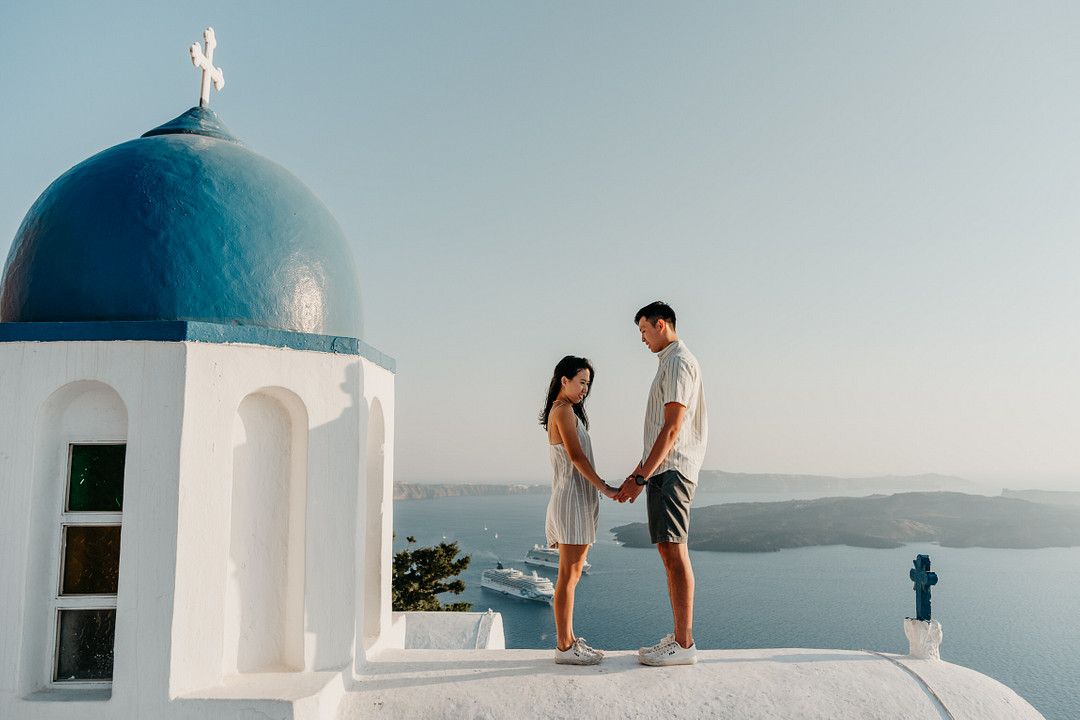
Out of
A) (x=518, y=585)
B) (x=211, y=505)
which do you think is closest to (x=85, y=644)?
(x=211, y=505)

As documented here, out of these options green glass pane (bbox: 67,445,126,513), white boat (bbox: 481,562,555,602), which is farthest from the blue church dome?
white boat (bbox: 481,562,555,602)

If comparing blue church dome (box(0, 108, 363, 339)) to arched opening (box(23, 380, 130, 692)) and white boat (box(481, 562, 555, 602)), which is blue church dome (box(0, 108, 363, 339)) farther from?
white boat (box(481, 562, 555, 602))

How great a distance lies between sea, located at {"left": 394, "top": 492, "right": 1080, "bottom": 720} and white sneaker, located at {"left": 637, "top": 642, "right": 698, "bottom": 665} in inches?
1332

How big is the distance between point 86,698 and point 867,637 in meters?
54.8

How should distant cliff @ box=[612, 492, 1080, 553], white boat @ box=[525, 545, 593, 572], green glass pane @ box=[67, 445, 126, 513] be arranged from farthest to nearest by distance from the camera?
distant cliff @ box=[612, 492, 1080, 553]
white boat @ box=[525, 545, 593, 572]
green glass pane @ box=[67, 445, 126, 513]

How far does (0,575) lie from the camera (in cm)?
308

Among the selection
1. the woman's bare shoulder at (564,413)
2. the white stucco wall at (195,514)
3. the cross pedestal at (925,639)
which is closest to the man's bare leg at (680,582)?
the woman's bare shoulder at (564,413)

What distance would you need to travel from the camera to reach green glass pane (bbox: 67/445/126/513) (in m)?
3.29

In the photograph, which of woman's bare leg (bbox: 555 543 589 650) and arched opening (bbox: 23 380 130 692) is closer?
arched opening (bbox: 23 380 130 692)

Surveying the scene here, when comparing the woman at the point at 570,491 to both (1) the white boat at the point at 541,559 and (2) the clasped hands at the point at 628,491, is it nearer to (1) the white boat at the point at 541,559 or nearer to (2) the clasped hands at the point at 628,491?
(2) the clasped hands at the point at 628,491

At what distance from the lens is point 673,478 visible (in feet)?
12.0

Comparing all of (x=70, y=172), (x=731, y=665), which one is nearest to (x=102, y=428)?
(x=70, y=172)

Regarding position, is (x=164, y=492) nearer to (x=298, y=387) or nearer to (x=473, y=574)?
(x=298, y=387)

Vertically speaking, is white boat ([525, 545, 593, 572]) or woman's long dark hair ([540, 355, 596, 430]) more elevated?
woman's long dark hair ([540, 355, 596, 430])
